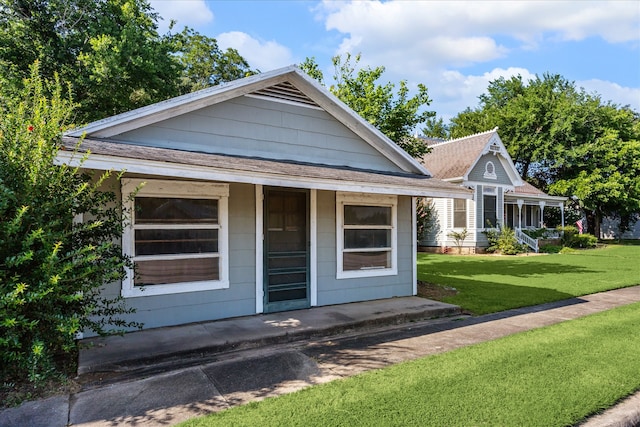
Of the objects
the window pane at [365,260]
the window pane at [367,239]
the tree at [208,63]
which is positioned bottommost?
the window pane at [365,260]

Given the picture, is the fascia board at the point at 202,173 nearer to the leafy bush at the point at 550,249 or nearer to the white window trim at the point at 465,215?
the white window trim at the point at 465,215

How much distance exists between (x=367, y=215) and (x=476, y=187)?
1436cm

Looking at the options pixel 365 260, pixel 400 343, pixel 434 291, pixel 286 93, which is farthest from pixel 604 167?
pixel 400 343

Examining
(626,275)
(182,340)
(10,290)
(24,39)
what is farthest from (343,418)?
(24,39)

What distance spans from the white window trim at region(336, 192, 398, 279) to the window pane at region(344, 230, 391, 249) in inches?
5.1

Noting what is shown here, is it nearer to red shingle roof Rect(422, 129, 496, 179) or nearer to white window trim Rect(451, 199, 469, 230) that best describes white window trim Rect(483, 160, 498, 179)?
red shingle roof Rect(422, 129, 496, 179)

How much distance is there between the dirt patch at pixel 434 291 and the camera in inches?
336

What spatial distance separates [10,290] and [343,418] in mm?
3204

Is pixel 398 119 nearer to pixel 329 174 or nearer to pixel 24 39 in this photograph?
pixel 329 174

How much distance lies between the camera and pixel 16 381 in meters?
3.90

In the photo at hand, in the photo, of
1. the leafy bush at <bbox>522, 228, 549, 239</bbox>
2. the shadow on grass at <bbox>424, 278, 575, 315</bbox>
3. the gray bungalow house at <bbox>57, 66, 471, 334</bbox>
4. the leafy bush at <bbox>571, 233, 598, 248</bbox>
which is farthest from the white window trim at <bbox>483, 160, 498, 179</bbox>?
the gray bungalow house at <bbox>57, 66, 471, 334</bbox>

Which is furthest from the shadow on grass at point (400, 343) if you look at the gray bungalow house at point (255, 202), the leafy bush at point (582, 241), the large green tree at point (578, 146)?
the large green tree at point (578, 146)

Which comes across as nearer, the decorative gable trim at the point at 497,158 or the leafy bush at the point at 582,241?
the decorative gable trim at the point at 497,158

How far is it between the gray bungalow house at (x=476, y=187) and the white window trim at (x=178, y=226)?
16007mm
